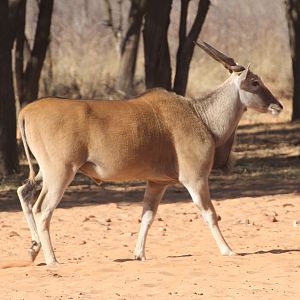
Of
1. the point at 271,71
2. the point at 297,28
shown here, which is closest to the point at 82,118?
the point at 297,28

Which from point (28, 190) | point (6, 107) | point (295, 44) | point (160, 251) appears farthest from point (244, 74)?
point (295, 44)

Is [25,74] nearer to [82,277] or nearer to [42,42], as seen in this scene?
[42,42]

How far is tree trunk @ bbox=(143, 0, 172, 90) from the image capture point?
2050 centimetres

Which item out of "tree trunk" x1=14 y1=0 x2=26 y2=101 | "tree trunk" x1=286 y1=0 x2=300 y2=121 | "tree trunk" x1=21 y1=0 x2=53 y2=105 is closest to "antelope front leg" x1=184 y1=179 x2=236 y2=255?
"tree trunk" x1=14 y1=0 x2=26 y2=101

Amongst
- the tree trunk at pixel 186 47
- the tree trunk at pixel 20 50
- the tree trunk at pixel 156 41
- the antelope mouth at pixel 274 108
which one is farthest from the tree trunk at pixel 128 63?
the antelope mouth at pixel 274 108

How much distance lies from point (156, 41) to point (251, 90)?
9.77 metres

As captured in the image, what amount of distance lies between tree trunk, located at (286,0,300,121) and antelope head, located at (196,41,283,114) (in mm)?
15713

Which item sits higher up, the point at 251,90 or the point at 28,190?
the point at 251,90

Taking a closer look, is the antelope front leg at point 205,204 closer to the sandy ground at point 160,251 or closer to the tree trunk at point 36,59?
the sandy ground at point 160,251

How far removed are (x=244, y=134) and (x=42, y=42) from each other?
20.0ft

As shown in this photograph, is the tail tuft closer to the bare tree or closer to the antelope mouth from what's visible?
the antelope mouth

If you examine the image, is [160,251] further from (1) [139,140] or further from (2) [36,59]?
(2) [36,59]

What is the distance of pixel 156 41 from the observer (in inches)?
808

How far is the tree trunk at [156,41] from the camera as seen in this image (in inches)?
807
